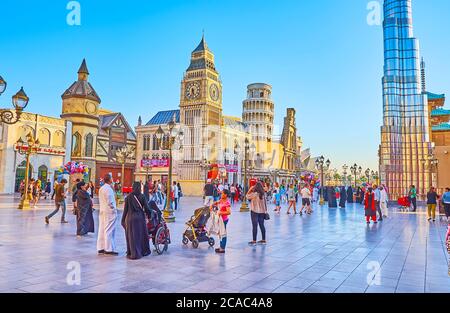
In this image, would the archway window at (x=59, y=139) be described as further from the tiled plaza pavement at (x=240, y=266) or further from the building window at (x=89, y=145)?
the tiled plaza pavement at (x=240, y=266)

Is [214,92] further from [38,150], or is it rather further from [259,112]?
[38,150]

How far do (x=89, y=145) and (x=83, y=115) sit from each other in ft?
12.6

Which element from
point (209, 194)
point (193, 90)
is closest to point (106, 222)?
point (209, 194)

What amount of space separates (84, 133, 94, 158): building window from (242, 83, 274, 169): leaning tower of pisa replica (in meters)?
40.6

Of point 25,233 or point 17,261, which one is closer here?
point 17,261

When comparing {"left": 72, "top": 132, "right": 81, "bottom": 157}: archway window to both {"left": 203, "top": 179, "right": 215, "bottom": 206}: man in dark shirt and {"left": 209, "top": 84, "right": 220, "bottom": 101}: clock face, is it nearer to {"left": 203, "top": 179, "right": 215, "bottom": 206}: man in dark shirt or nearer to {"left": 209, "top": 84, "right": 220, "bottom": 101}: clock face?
{"left": 209, "top": 84, "right": 220, "bottom": 101}: clock face

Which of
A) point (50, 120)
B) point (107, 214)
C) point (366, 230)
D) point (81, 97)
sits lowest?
point (366, 230)

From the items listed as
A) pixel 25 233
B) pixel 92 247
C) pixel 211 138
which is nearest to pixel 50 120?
pixel 211 138

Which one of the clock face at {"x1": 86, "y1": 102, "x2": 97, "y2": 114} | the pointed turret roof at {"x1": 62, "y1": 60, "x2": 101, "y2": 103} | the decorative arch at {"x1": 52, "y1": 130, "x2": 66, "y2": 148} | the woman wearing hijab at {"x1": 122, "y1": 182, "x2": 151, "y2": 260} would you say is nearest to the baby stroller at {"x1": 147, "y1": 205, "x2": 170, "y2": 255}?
the woman wearing hijab at {"x1": 122, "y1": 182, "x2": 151, "y2": 260}

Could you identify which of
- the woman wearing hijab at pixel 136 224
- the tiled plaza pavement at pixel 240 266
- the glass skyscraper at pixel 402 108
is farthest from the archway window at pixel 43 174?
the glass skyscraper at pixel 402 108

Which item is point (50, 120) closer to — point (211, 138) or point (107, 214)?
point (211, 138)

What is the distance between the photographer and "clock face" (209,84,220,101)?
55.3 m
